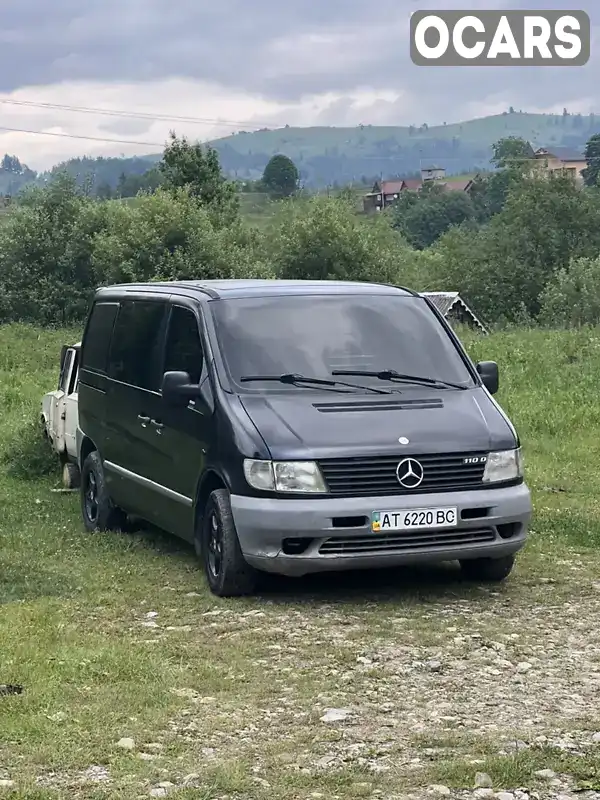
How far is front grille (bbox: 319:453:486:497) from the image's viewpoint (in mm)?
7613

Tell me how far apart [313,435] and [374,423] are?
1.34ft

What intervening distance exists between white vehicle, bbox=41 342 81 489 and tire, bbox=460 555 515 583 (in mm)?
5695

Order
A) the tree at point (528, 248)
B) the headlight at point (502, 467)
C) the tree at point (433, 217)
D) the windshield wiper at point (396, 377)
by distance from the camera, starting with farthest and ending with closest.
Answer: the tree at point (433, 217) → the tree at point (528, 248) → the windshield wiper at point (396, 377) → the headlight at point (502, 467)

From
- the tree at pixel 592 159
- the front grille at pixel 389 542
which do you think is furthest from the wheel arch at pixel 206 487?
the tree at pixel 592 159

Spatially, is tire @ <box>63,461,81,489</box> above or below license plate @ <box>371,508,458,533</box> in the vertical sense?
below

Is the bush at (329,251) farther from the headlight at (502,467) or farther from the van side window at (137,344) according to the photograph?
the headlight at (502,467)

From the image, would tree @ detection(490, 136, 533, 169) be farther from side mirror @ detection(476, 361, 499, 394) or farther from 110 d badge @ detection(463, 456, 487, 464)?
110 d badge @ detection(463, 456, 487, 464)

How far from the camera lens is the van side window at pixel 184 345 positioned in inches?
345

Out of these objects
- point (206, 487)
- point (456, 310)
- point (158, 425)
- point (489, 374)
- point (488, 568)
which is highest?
point (489, 374)

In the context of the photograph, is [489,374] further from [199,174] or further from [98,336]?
[199,174]

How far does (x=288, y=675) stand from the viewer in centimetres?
627

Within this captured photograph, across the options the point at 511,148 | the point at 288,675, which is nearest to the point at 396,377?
the point at 288,675

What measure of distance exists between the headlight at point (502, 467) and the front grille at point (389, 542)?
1.28 feet

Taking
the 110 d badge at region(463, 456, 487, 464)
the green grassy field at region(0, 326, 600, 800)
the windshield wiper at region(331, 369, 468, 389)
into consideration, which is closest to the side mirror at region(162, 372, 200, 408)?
the windshield wiper at region(331, 369, 468, 389)
